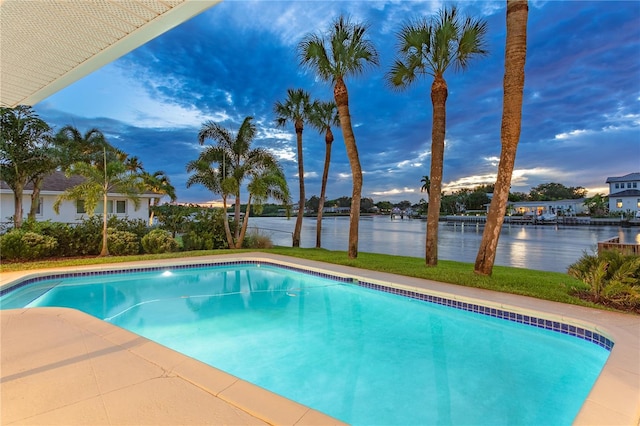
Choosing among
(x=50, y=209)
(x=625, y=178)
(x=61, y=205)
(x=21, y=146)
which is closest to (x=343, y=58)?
(x=21, y=146)

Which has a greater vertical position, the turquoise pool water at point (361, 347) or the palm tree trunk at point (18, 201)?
the palm tree trunk at point (18, 201)

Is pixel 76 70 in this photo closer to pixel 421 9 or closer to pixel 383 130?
pixel 421 9

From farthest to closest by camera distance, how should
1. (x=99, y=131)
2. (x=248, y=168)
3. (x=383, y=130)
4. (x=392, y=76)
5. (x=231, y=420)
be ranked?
(x=383, y=130), (x=99, y=131), (x=248, y=168), (x=392, y=76), (x=231, y=420)

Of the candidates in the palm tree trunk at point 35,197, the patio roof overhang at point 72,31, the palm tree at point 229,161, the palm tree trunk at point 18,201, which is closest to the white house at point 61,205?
the palm tree trunk at point 35,197

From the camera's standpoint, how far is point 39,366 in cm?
297

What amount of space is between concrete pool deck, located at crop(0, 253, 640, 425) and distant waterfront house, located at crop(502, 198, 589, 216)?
58928mm

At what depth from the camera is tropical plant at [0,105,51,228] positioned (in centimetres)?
1258

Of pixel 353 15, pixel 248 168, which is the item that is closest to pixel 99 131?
pixel 248 168

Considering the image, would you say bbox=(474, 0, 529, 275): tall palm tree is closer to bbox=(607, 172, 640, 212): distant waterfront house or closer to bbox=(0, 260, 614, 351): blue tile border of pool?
bbox=(0, 260, 614, 351): blue tile border of pool

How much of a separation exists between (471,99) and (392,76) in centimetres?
1095

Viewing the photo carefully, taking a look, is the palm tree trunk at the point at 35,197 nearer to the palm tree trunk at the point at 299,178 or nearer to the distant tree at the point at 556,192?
the palm tree trunk at the point at 299,178

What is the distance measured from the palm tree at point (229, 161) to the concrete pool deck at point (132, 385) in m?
9.31

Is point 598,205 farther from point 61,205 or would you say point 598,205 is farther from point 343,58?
point 61,205

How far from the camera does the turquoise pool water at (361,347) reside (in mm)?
3232
